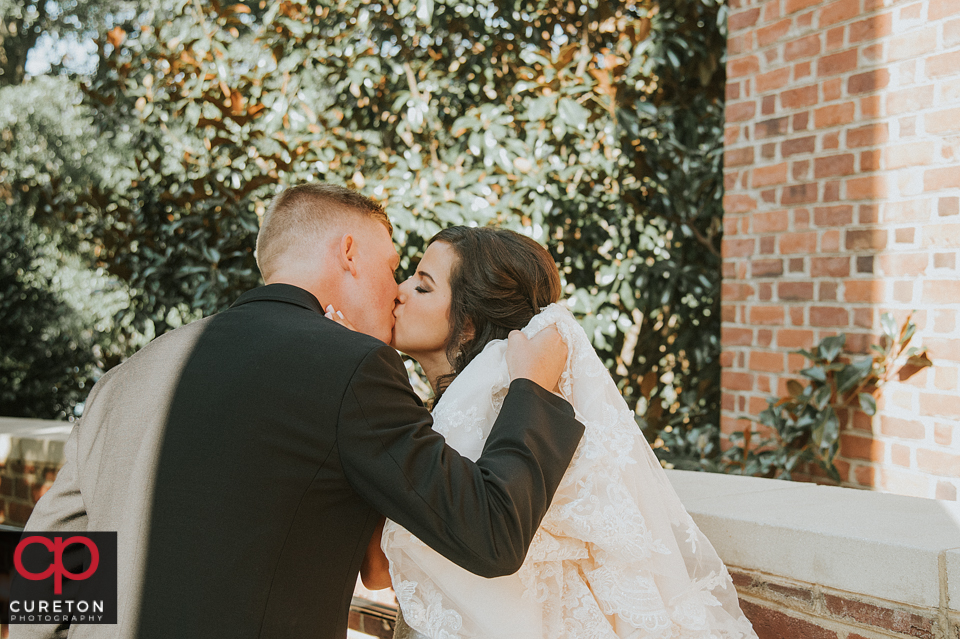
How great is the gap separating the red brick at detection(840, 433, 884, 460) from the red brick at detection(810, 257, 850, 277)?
2.09 ft

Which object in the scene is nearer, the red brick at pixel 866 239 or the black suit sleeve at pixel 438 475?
the black suit sleeve at pixel 438 475

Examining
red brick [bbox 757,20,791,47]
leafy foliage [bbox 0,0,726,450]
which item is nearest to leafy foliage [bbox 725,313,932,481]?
leafy foliage [bbox 0,0,726,450]

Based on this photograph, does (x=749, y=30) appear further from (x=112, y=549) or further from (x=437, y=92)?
(x=112, y=549)

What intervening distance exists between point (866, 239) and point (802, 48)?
0.86 meters

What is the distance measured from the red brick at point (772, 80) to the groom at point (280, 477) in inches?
92.6

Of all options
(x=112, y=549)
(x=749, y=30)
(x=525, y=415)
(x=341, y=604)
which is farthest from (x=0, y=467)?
(x=749, y=30)

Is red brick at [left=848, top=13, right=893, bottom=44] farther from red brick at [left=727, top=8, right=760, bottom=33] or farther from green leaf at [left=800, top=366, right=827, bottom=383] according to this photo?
green leaf at [left=800, top=366, right=827, bottom=383]

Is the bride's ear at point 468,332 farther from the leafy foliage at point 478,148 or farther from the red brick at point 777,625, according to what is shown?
the leafy foliage at point 478,148

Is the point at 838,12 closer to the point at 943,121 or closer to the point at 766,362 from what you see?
the point at 943,121

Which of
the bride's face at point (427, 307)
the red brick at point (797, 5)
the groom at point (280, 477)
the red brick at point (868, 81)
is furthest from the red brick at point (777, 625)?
the red brick at point (797, 5)

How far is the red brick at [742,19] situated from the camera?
3357 millimetres

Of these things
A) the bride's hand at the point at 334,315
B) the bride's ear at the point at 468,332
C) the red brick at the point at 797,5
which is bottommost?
the bride's ear at the point at 468,332

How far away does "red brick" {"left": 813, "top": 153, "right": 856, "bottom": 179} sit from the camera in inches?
117

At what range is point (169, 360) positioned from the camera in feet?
4.98
